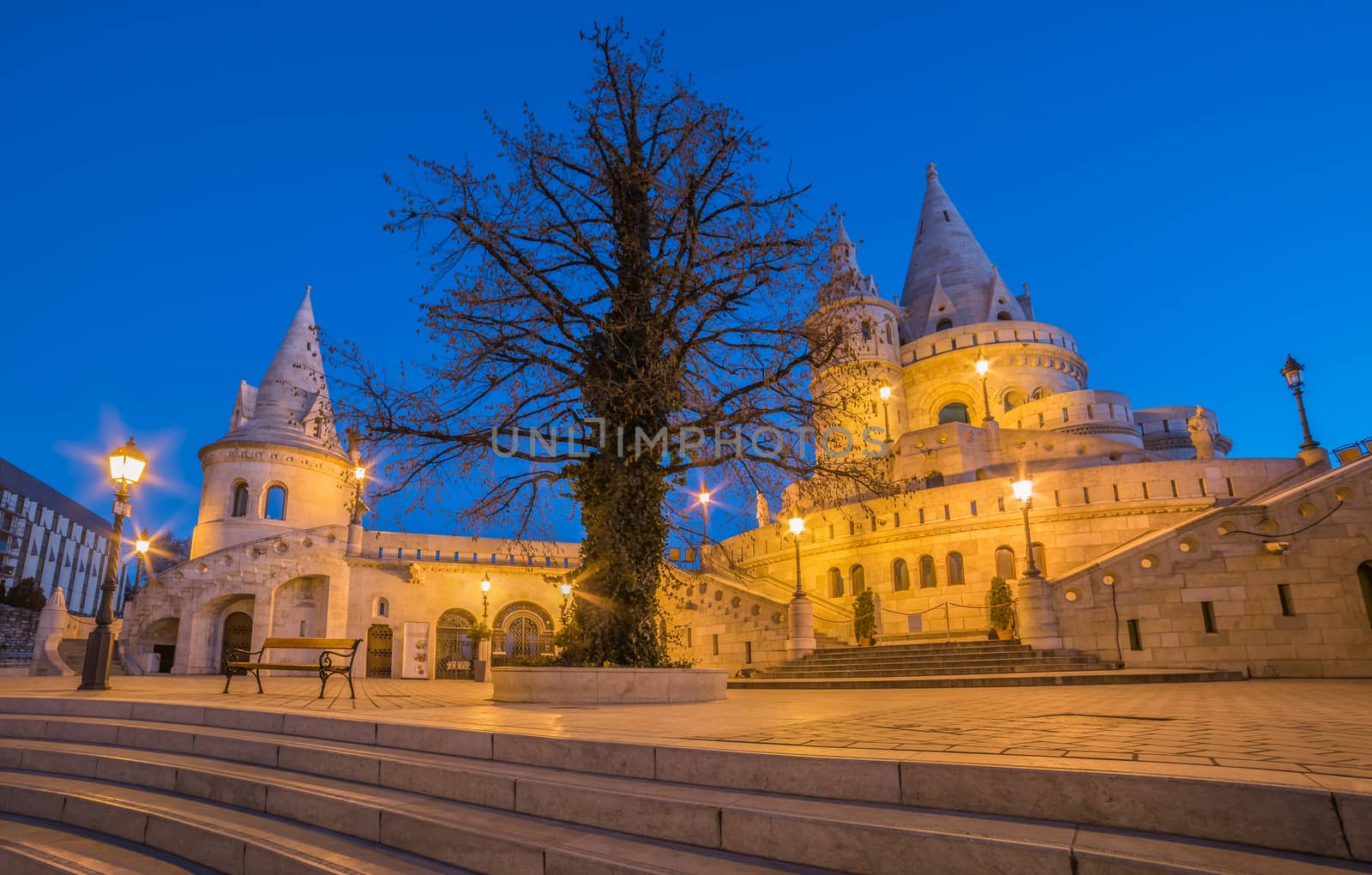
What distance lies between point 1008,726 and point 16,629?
45.7m

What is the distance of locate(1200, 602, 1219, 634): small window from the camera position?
56.3 feet

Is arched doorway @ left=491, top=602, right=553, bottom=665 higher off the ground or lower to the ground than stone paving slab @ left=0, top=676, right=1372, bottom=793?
higher

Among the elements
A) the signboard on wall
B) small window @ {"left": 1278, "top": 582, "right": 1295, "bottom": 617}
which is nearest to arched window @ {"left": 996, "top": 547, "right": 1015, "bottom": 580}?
small window @ {"left": 1278, "top": 582, "right": 1295, "bottom": 617}

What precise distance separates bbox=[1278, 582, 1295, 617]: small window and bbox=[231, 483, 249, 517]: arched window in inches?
1595

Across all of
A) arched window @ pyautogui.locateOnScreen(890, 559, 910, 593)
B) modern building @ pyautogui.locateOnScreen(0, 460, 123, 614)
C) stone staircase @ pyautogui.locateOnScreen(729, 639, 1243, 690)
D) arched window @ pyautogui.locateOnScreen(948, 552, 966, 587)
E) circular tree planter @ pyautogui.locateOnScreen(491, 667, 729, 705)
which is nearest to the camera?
circular tree planter @ pyautogui.locateOnScreen(491, 667, 729, 705)

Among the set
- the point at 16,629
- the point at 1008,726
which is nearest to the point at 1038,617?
the point at 1008,726

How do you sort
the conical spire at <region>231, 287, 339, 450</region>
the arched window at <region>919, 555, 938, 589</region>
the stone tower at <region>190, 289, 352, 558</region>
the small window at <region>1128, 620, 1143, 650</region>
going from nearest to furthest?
the small window at <region>1128, 620, 1143, 650</region> → the arched window at <region>919, 555, 938, 589</region> → the stone tower at <region>190, 289, 352, 558</region> → the conical spire at <region>231, 287, 339, 450</region>

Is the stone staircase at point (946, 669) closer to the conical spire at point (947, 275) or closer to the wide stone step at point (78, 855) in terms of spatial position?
the wide stone step at point (78, 855)

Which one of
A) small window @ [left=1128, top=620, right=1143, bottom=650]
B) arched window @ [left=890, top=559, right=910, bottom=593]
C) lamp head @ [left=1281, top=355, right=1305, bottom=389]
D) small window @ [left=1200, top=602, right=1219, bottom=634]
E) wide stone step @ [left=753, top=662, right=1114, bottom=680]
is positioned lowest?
wide stone step @ [left=753, top=662, right=1114, bottom=680]

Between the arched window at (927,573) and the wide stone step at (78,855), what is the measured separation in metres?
25.4

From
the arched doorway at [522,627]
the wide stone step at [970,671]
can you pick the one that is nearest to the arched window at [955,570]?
the wide stone step at [970,671]

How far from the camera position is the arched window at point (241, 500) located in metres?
38.5

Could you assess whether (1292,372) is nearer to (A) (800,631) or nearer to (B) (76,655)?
(A) (800,631)

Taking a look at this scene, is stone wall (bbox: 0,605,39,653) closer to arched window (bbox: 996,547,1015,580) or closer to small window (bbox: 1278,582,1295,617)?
arched window (bbox: 996,547,1015,580)
